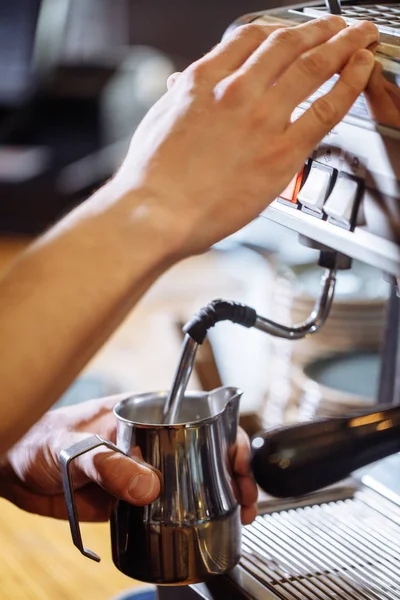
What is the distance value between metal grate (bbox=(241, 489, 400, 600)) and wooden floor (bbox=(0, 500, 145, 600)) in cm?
25

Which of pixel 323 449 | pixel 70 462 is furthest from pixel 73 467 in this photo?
pixel 323 449

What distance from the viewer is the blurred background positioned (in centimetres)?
106

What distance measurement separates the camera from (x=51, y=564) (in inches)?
38.3

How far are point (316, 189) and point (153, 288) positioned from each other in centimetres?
179

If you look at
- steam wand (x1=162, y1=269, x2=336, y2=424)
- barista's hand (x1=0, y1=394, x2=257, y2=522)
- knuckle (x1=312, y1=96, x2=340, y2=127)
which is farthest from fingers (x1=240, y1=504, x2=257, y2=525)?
knuckle (x1=312, y1=96, x2=340, y2=127)

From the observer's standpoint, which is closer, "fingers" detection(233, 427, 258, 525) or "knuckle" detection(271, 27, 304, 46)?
"knuckle" detection(271, 27, 304, 46)

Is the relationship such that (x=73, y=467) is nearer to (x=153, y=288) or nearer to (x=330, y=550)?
(x=330, y=550)

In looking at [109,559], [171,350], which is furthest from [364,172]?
[171,350]

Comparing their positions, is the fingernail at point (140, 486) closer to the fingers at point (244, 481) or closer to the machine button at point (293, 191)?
the fingers at point (244, 481)

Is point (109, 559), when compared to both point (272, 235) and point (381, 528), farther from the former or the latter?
point (272, 235)

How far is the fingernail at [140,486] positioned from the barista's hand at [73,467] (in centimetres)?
2

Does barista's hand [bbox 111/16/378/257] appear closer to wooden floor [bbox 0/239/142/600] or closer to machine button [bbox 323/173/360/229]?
machine button [bbox 323/173/360/229]

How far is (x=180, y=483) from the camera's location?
0.63 meters

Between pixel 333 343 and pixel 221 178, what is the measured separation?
0.78 metres
